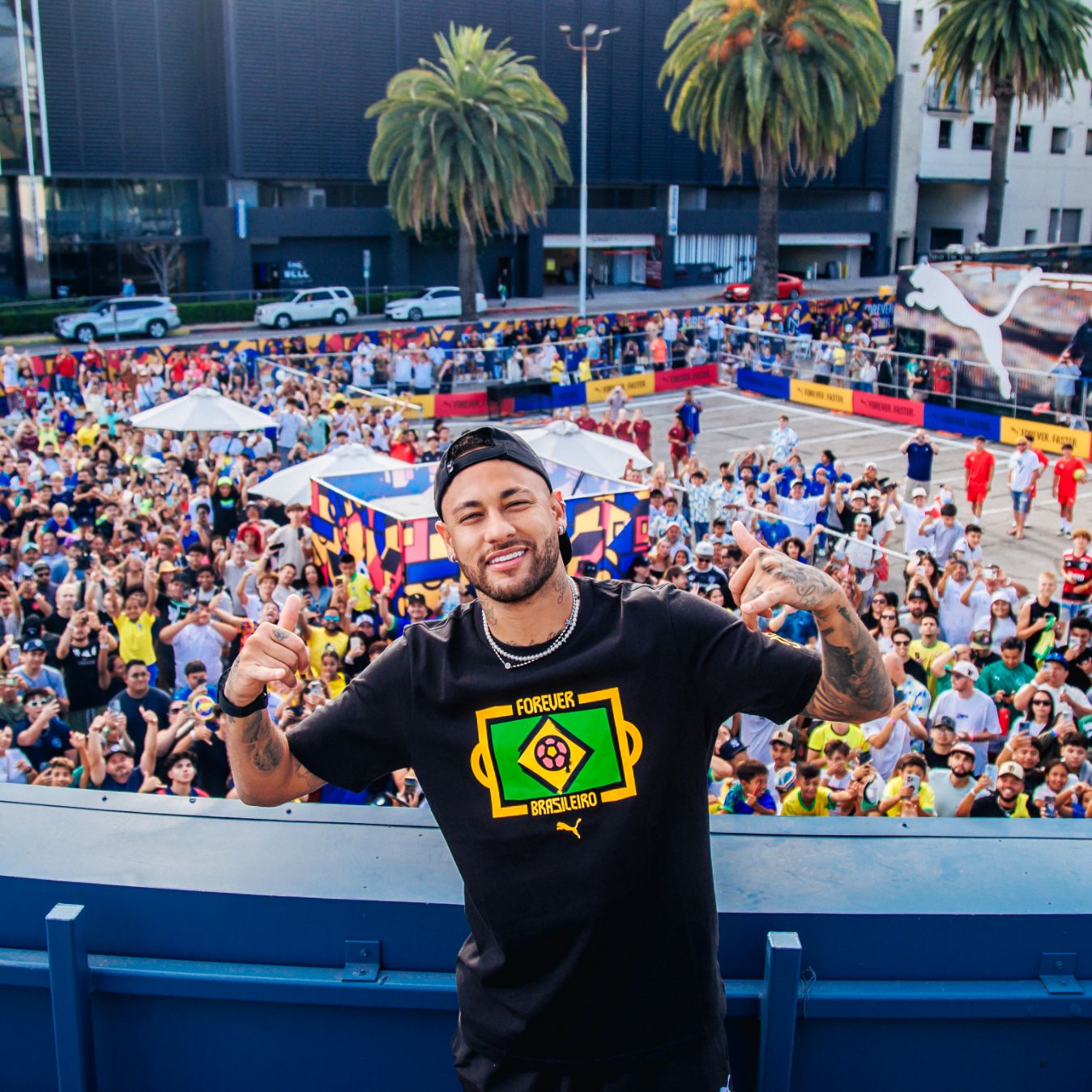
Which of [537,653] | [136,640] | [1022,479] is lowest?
[1022,479]

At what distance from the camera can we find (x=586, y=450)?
15.6 metres

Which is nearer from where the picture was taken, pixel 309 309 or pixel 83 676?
pixel 83 676

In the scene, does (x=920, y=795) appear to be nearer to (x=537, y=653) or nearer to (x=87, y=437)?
(x=537, y=653)

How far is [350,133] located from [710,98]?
17302mm

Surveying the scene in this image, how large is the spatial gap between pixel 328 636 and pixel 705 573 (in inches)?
154

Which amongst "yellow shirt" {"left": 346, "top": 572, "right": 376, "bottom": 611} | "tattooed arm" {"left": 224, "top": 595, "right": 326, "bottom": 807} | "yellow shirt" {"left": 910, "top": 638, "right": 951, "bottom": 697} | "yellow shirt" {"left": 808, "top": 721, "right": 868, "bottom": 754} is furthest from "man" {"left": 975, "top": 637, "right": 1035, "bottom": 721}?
"tattooed arm" {"left": 224, "top": 595, "right": 326, "bottom": 807}

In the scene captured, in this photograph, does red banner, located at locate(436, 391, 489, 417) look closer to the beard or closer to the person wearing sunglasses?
the person wearing sunglasses

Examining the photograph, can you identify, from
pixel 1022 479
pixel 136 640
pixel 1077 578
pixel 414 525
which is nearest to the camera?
pixel 136 640

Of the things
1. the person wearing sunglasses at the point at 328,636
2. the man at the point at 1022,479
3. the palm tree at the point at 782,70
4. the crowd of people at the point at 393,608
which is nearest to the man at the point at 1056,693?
the crowd of people at the point at 393,608

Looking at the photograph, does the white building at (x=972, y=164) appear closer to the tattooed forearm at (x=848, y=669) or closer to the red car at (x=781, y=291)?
the red car at (x=781, y=291)

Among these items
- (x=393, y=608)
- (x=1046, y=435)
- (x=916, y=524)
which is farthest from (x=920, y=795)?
(x=1046, y=435)

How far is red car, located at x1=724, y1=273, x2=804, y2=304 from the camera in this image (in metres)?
48.4

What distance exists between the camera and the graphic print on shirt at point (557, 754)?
224 centimetres

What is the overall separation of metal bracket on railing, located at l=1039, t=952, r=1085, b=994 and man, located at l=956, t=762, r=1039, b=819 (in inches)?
182
